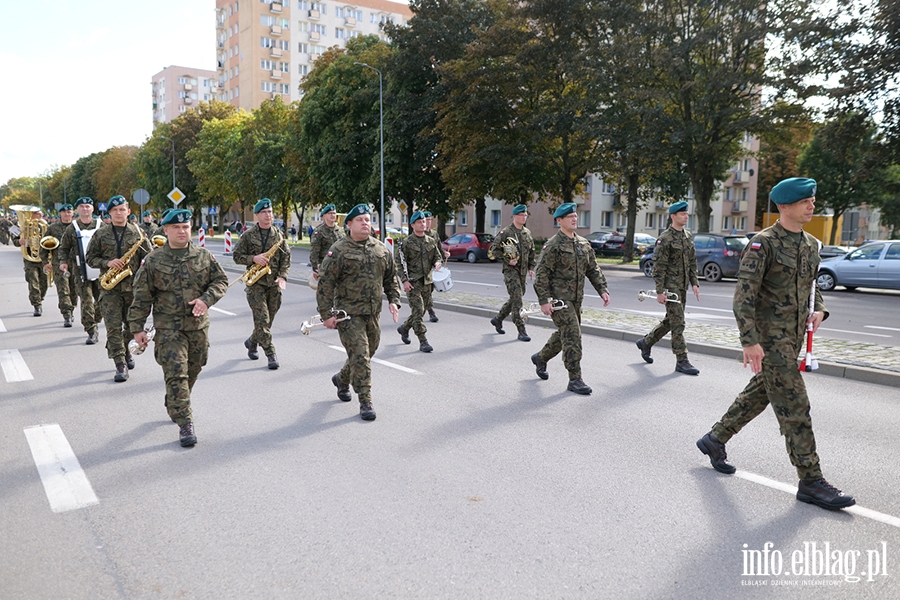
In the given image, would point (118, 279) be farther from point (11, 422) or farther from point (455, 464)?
point (455, 464)

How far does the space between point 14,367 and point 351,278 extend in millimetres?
4849

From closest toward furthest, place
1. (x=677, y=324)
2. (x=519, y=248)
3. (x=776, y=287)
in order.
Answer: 1. (x=776, y=287)
2. (x=677, y=324)
3. (x=519, y=248)

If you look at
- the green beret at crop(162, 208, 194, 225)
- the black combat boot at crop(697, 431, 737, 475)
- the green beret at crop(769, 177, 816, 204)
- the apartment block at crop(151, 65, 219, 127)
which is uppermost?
the apartment block at crop(151, 65, 219, 127)

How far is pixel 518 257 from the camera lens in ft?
35.9

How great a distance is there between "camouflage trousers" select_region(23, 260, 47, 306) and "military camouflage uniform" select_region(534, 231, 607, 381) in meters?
10.1

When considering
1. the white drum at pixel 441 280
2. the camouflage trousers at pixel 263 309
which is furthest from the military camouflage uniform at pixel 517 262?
the camouflage trousers at pixel 263 309

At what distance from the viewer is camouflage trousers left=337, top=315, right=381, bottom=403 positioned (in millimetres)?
6285

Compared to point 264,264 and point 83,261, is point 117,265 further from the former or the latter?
point 264,264

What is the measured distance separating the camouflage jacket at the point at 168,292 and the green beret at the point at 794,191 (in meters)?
3.98

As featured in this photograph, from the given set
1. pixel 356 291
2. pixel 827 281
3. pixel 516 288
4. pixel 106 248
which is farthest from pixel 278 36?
pixel 356 291

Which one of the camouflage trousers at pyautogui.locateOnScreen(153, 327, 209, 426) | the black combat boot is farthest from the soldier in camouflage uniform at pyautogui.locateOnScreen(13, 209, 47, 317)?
the black combat boot

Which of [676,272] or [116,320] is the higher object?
[676,272]

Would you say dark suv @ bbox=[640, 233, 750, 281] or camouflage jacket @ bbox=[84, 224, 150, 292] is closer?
camouflage jacket @ bbox=[84, 224, 150, 292]

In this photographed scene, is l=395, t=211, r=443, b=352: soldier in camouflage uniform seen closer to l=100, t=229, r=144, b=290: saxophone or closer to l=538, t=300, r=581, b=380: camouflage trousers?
l=538, t=300, r=581, b=380: camouflage trousers
